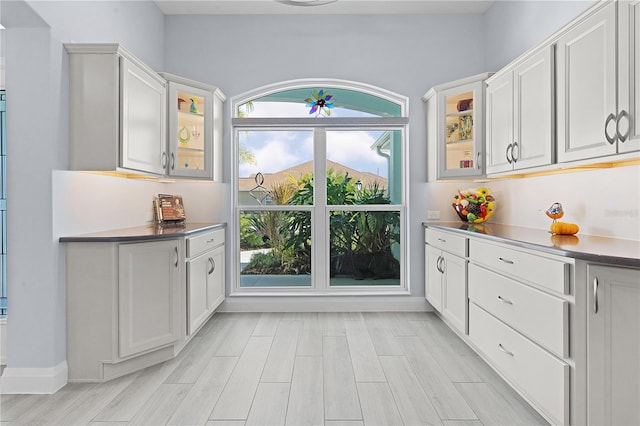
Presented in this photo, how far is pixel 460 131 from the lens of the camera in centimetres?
376

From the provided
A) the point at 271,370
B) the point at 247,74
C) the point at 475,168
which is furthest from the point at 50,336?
the point at 475,168

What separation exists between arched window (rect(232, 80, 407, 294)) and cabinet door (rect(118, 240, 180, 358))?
1.46 m

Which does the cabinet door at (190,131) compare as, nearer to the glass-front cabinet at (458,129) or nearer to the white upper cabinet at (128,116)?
the white upper cabinet at (128,116)

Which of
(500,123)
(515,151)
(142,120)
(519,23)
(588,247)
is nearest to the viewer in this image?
(588,247)

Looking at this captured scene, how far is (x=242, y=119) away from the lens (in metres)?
4.27

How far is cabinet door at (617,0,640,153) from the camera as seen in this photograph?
1826 mm

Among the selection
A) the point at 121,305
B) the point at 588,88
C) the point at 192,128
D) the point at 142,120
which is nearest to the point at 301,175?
the point at 192,128

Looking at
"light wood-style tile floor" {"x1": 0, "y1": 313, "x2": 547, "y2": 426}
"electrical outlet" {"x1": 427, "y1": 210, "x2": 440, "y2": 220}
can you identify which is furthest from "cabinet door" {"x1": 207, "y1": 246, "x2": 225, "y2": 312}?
"electrical outlet" {"x1": 427, "y1": 210, "x2": 440, "y2": 220}

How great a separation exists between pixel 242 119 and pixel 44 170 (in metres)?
2.15

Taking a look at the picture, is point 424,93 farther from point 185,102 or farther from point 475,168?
point 185,102

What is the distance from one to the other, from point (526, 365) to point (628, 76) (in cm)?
156

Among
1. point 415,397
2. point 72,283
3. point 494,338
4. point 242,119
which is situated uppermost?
point 242,119

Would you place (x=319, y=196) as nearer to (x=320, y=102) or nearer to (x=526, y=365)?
(x=320, y=102)

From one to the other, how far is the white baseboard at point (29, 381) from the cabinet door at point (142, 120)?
4.68 ft
